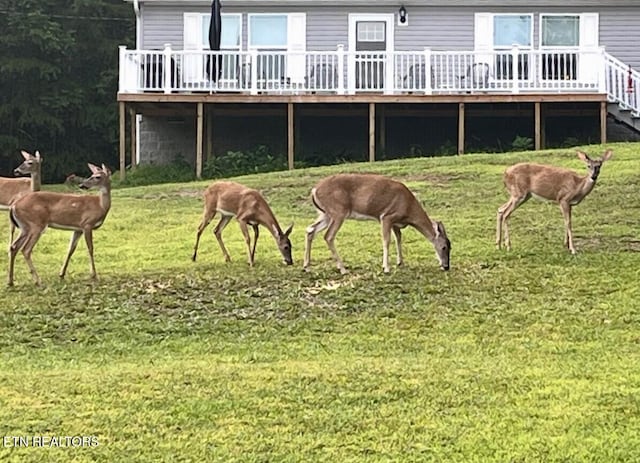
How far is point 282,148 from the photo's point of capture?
24812 mm

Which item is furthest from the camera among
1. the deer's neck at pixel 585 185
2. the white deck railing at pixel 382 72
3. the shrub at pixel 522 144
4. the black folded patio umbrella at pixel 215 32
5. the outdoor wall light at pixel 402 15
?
the outdoor wall light at pixel 402 15

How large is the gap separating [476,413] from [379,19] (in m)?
19.6

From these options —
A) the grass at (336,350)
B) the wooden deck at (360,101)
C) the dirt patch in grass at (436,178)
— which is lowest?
the grass at (336,350)

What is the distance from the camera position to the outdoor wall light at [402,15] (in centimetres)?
2430

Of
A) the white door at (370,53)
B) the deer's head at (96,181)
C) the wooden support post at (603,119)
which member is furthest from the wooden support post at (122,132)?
the deer's head at (96,181)

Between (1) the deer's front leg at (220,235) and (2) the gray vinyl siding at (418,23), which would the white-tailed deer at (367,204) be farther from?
(2) the gray vinyl siding at (418,23)

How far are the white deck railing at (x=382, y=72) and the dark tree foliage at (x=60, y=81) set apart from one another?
538 inches

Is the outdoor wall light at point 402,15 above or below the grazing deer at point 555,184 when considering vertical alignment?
above

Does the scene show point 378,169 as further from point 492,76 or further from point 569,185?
point 569,185

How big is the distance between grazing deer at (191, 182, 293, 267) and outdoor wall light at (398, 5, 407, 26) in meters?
13.7

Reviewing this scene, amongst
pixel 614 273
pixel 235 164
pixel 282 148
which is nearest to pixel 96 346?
pixel 614 273

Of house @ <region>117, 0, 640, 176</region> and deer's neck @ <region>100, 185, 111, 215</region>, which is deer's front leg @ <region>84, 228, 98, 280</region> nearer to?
deer's neck @ <region>100, 185, 111, 215</region>

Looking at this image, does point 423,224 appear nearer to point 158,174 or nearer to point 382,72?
point 382,72

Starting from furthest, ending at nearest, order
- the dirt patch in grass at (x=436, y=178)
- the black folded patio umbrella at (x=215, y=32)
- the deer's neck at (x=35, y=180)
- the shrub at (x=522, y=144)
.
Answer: the shrub at (x=522, y=144) < the black folded patio umbrella at (x=215, y=32) < the dirt patch in grass at (x=436, y=178) < the deer's neck at (x=35, y=180)
